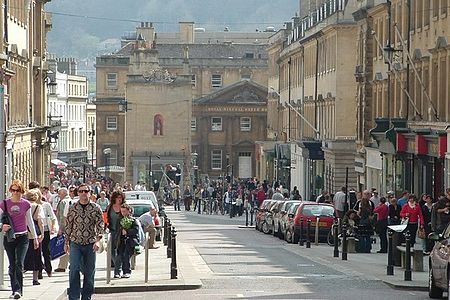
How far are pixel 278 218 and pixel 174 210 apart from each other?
47352mm

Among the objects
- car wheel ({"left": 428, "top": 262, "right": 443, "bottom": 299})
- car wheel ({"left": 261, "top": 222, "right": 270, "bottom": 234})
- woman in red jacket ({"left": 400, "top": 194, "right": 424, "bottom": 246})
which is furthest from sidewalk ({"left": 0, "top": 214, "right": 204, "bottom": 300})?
car wheel ({"left": 261, "top": 222, "right": 270, "bottom": 234})

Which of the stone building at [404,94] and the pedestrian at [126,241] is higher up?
the stone building at [404,94]

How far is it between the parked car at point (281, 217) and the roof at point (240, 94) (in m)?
91.3

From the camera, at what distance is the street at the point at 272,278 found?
24.9 m

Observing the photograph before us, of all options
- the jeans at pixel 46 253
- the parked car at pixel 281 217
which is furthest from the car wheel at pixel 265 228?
the jeans at pixel 46 253

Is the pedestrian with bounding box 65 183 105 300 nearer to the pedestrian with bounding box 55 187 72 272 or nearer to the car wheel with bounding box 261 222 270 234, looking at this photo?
the pedestrian with bounding box 55 187 72 272

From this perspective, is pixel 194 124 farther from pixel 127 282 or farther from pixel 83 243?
pixel 83 243

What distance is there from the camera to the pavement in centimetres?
2566

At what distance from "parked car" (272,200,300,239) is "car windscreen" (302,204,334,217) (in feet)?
8.89

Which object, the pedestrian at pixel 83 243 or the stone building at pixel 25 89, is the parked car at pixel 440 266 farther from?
the stone building at pixel 25 89

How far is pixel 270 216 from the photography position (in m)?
52.8

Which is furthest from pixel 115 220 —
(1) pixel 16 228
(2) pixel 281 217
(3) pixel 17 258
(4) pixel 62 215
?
(2) pixel 281 217

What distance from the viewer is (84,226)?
22.5m

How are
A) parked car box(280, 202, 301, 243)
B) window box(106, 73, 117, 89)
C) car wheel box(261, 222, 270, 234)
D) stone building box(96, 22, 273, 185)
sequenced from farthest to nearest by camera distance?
window box(106, 73, 117, 89), stone building box(96, 22, 273, 185), car wheel box(261, 222, 270, 234), parked car box(280, 202, 301, 243)
